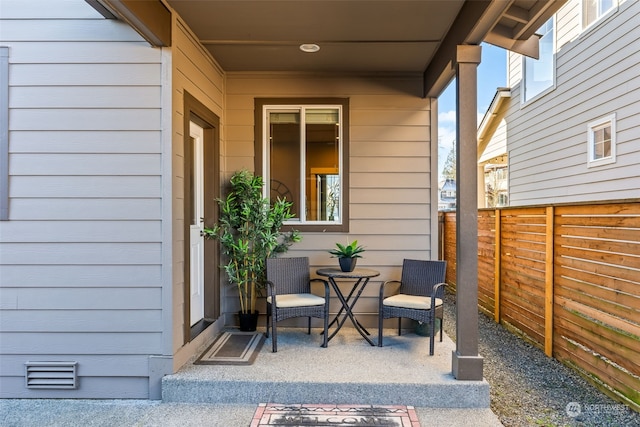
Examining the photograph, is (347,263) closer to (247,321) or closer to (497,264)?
(247,321)

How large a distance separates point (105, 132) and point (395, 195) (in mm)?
2751

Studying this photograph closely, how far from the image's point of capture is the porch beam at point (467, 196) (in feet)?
8.98

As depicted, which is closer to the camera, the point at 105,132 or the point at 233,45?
the point at 105,132

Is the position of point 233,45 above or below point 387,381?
above

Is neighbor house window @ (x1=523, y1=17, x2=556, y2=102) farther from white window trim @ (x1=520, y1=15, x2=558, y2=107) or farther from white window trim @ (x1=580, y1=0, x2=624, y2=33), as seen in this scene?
white window trim @ (x1=580, y1=0, x2=624, y2=33)

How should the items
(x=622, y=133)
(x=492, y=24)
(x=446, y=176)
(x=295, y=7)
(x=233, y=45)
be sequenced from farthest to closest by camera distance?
(x=446, y=176) < (x=622, y=133) < (x=233, y=45) < (x=295, y=7) < (x=492, y=24)

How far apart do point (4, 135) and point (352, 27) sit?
277 cm

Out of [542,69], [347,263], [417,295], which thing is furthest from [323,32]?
[542,69]

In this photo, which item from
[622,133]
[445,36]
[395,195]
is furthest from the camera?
[622,133]

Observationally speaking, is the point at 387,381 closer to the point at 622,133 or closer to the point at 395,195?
the point at 395,195

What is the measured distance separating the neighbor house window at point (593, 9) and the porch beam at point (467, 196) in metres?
3.22

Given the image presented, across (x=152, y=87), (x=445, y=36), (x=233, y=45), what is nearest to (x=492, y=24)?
(x=445, y=36)

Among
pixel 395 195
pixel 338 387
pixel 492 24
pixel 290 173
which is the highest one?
pixel 492 24

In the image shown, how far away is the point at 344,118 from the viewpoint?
4016mm
